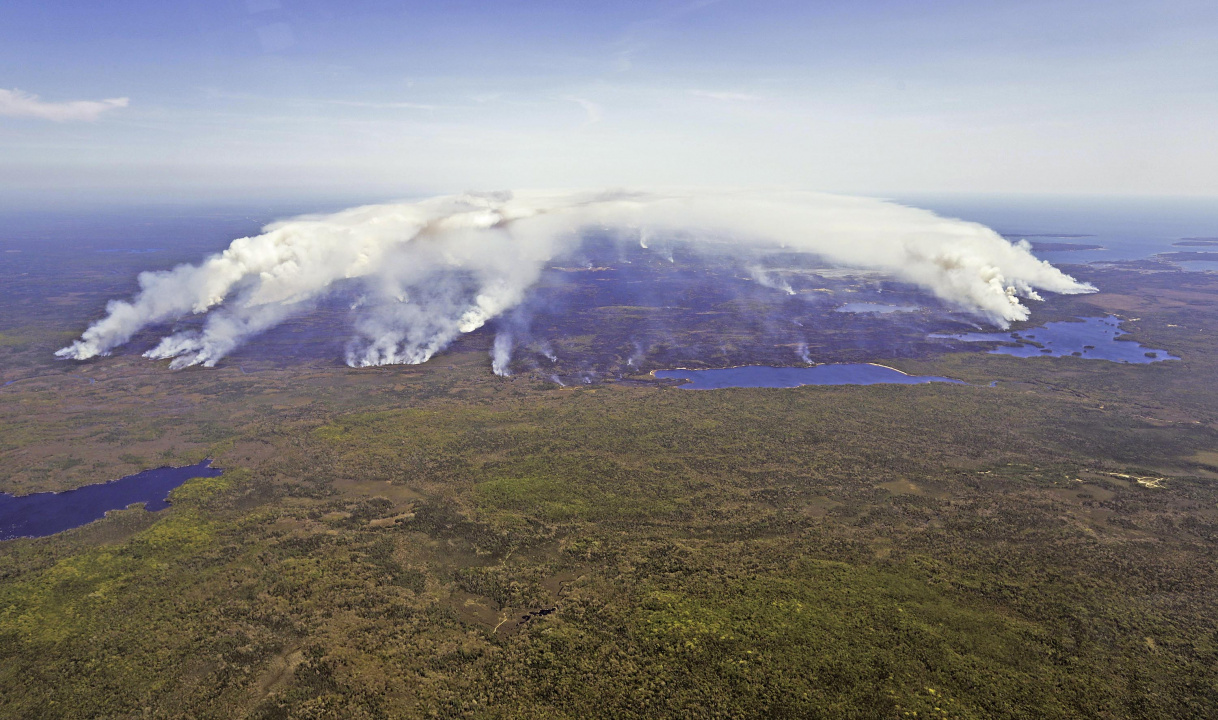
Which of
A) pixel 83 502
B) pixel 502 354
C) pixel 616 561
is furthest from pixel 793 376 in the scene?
pixel 83 502

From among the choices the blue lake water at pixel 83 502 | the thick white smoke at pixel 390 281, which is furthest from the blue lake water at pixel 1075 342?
the blue lake water at pixel 83 502

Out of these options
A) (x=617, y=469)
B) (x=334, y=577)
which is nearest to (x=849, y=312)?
(x=617, y=469)

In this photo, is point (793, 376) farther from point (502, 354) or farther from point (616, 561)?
point (616, 561)

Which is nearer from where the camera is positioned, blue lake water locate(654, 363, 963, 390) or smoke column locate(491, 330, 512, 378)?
blue lake water locate(654, 363, 963, 390)

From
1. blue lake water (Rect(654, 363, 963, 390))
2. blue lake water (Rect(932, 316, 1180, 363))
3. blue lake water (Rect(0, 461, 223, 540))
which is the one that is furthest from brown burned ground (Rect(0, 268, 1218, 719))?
blue lake water (Rect(932, 316, 1180, 363))

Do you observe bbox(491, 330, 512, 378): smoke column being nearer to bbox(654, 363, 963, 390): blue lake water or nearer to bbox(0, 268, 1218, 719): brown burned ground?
bbox(0, 268, 1218, 719): brown burned ground

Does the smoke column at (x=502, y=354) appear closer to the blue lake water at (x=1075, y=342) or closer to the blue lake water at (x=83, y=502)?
the blue lake water at (x=83, y=502)
